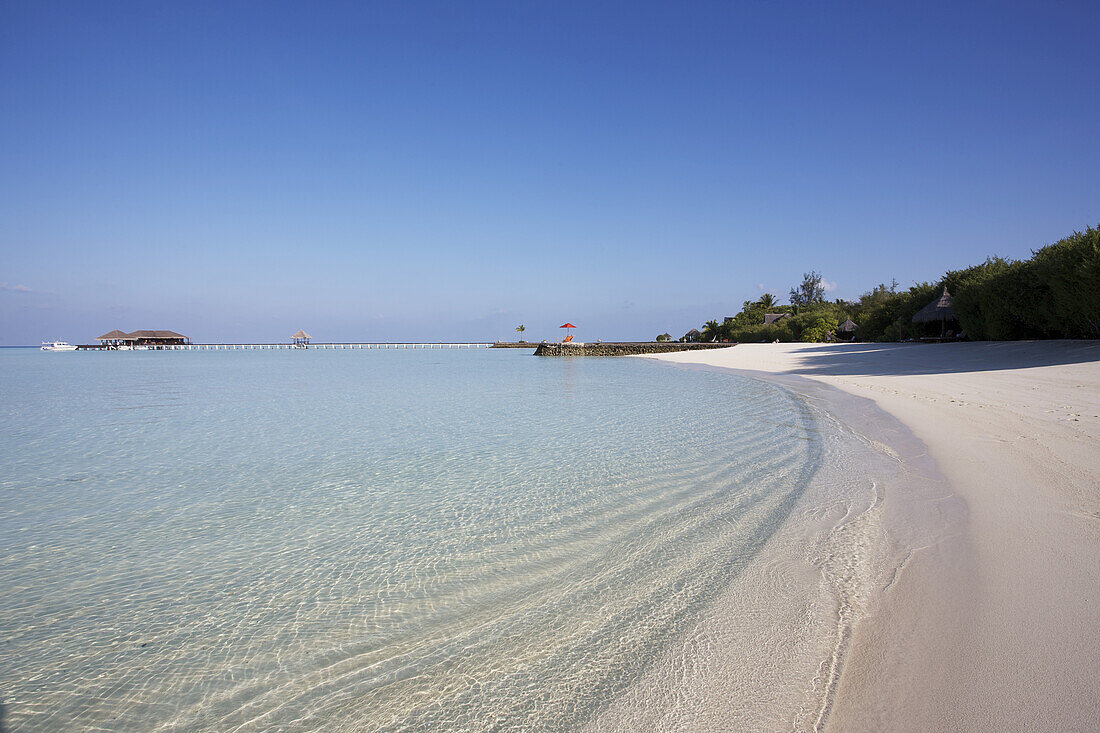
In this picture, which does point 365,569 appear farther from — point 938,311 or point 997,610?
point 938,311

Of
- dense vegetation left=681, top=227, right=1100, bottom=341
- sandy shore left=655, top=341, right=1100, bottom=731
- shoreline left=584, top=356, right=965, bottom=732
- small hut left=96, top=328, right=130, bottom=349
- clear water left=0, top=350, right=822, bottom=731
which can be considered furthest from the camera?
small hut left=96, top=328, right=130, bottom=349

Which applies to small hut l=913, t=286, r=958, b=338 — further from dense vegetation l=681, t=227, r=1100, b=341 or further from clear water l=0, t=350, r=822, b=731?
clear water l=0, t=350, r=822, b=731

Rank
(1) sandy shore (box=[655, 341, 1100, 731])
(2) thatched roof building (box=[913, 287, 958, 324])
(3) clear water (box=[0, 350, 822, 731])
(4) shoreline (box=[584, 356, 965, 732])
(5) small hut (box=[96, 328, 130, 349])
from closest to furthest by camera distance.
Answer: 1. (1) sandy shore (box=[655, 341, 1100, 731])
2. (4) shoreline (box=[584, 356, 965, 732])
3. (3) clear water (box=[0, 350, 822, 731])
4. (2) thatched roof building (box=[913, 287, 958, 324])
5. (5) small hut (box=[96, 328, 130, 349])

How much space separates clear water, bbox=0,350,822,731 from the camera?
2.56 metres

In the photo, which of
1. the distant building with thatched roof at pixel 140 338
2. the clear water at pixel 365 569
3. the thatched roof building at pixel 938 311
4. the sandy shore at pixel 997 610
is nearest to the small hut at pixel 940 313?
the thatched roof building at pixel 938 311

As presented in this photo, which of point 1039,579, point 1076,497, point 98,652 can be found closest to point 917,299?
point 1076,497

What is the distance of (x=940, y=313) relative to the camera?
30.2 metres

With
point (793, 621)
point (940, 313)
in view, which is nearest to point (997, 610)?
point (793, 621)

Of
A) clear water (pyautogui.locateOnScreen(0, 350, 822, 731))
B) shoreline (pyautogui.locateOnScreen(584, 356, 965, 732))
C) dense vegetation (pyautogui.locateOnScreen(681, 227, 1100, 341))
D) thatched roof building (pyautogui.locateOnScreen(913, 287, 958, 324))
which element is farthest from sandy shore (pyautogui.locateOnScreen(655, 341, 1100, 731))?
thatched roof building (pyautogui.locateOnScreen(913, 287, 958, 324))

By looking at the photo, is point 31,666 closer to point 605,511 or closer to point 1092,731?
point 605,511

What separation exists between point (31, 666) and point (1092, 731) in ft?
16.1

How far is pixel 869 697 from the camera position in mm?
→ 2268

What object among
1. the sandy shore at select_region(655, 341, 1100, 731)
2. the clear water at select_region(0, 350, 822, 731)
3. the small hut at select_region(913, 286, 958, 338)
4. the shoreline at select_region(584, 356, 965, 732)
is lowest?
the clear water at select_region(0, 350, 822, 731)

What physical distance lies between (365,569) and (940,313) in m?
35.8
